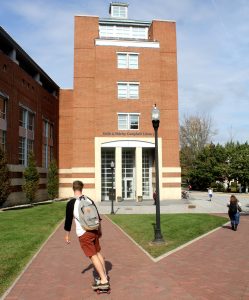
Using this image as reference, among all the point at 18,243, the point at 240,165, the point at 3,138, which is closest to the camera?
the point at 18,243

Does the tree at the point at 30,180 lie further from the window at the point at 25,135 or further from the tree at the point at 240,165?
the tree at the point at 240,165

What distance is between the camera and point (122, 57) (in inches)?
1769

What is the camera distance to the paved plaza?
706cm

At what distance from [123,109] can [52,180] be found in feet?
37.2

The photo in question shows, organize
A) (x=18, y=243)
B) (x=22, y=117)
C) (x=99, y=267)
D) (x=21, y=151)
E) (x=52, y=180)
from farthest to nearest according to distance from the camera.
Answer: (x=52, y=180), (x=22, y=117), (x=21, y=151), (x=18, y=243), (x=99, y=267)

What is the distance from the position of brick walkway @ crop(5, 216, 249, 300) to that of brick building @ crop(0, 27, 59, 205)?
2390 centimetres

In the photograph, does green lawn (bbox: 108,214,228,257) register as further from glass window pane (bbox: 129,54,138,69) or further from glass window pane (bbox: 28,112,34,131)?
glass window pane (bbox: 129,54,138,69)

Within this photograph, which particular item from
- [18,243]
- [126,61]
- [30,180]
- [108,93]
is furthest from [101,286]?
[126,61]

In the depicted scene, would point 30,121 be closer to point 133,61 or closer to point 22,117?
point 22,117

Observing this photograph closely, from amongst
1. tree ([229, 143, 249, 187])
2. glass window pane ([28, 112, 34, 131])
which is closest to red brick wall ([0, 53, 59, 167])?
glass window pane ([28, 112, 34, 131])

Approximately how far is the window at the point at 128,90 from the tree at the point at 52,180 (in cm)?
1092

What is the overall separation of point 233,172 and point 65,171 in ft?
95.3

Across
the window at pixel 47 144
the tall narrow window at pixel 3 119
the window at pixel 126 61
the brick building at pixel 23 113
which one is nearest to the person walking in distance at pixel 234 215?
the tall narrow window at pixel 3 119

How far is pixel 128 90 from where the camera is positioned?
44500 mm
